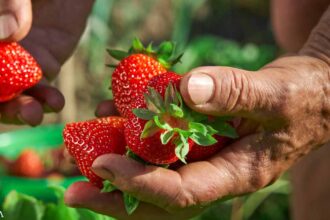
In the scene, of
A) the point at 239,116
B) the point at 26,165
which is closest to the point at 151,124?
the point at 239,116

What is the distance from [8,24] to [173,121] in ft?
1.68

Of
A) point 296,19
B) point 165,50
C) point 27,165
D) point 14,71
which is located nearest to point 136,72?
point 165,50

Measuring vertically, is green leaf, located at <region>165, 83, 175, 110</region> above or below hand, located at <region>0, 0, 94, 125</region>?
above

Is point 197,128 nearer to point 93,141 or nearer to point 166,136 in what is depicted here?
point 166,136

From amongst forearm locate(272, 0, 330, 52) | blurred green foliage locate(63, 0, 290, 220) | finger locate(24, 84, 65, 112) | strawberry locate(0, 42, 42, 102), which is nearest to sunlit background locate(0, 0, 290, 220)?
blurred green foliage locate(63, 0, 290, 220)

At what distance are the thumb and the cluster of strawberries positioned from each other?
0.03 m

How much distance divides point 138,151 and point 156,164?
0.05 metres

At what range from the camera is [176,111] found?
48.4 inches

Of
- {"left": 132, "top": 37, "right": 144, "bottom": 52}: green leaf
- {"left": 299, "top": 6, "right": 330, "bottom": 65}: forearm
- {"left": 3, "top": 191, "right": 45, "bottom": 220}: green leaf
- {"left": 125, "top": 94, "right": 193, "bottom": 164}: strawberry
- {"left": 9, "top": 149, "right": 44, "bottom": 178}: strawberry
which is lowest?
{"left": 9, "top": 149, "right": 44, "bottom": 178}: strawberry

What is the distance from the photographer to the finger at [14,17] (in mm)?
1594

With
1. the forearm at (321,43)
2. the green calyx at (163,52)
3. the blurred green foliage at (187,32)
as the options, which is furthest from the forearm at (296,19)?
the blurred green foliage at (187,32)

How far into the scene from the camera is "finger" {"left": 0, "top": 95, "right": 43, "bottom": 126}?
5.75 ft

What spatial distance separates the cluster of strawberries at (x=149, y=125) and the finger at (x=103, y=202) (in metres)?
0.04

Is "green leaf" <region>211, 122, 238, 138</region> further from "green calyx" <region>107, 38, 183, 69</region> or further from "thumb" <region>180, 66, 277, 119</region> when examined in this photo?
"green calyx" <region>107, 38, 183, 69</region>
